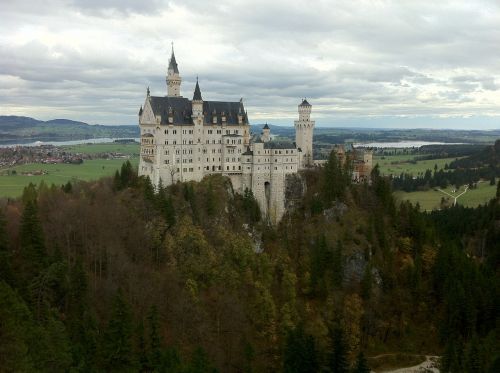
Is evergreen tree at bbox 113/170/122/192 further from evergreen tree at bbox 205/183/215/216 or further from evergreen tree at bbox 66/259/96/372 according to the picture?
evergreen tree at bbox 66/259/96/372

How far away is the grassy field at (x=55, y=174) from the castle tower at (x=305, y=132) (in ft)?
210

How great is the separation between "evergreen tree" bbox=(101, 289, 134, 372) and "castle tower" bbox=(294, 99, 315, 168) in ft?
169

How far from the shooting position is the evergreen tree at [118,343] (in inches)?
2071

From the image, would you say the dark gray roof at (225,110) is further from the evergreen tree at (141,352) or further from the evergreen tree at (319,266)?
the evergreen tree at (141,352)

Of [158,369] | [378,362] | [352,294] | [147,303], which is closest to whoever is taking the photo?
[158,369]

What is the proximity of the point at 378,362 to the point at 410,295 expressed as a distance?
15448 mm

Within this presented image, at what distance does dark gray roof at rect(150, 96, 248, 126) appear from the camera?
297 ft

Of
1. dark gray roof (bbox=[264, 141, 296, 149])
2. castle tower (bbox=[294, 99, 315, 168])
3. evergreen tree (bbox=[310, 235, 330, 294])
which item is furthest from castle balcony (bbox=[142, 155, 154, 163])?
evergreen tree (bbox=[310, 235, 330, 294])

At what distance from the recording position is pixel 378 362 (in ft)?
249

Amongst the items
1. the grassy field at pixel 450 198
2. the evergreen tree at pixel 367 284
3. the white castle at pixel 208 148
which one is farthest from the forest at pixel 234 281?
the grassy field at pixel 450 198

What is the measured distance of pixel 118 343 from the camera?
5338 cm

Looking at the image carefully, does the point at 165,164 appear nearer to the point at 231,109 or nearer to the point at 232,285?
the point at 231,109

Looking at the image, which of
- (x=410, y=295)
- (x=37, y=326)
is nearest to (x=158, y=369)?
(x=37, y=326)

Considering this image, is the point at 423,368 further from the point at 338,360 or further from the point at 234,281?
the point at 234,281
